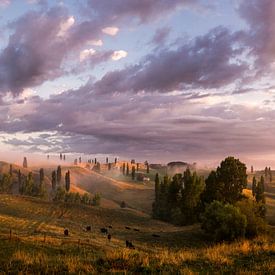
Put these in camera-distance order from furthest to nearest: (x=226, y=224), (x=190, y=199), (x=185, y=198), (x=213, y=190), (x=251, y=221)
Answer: (x=185, y=198) → (x=190, y=199) → (x=213, y=190) → (x=251, y=221) → (x=226, y=224)

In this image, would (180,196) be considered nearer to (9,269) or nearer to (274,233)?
(274,233)

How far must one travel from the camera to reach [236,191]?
3418 inches

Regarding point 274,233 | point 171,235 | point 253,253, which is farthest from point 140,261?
point 274,233

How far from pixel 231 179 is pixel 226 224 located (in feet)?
90.6

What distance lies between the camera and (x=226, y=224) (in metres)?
60.7

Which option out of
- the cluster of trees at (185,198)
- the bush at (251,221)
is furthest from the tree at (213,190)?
the bush at (251,221)

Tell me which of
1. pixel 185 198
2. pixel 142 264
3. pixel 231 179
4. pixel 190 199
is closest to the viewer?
pixel 142 264

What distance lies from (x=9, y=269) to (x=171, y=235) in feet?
187

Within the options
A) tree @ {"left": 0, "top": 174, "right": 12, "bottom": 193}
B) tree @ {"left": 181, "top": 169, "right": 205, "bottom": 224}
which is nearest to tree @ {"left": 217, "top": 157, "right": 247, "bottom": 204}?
tree @ {"left": 181, "top": 169, "right": 205, "bottom": 224}

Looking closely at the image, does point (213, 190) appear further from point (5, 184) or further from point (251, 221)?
point (5, 184)

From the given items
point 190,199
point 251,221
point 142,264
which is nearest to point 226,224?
point 251,221

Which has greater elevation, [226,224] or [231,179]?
[231,179]

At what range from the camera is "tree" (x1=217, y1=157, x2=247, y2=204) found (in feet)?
285

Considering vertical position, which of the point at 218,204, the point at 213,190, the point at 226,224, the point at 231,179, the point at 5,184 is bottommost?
the point at 5,184
